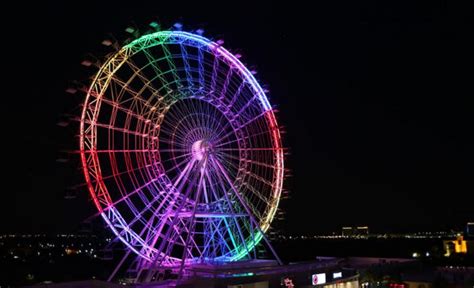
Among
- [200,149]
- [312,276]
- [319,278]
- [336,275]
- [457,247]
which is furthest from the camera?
[457,247]

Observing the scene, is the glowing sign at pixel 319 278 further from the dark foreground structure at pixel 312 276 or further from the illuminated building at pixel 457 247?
the illuminated building at pixel 457 247

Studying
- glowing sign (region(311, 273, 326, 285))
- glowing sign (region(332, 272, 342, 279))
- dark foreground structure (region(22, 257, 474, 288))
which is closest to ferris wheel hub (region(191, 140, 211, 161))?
dark foreground structure (region(22, 257, 474, 288))

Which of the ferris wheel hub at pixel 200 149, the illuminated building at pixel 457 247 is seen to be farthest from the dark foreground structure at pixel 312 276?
the illuminated building at pixel 457 247

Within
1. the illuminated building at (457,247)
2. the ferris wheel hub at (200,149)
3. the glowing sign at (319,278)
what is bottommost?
the glowing sign at (319,278)

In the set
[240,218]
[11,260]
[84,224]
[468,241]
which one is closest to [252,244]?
[240,218]

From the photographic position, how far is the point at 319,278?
3475 centimetres

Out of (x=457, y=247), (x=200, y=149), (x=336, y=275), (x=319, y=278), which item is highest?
(x=200, y=149)

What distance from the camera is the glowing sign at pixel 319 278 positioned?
34312 millimetres

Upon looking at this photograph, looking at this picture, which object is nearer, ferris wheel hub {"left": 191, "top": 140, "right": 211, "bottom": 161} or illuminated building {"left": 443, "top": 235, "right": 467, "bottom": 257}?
ferris wheel hub {"left": 191, "top": 140, "right": 211, "bottom": 161}

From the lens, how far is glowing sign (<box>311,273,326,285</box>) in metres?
34.3

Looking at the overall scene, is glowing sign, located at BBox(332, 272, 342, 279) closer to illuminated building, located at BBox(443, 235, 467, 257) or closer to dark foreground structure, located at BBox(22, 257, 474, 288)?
dark foreground structure, located at BBox(22, 257, 474, 288)

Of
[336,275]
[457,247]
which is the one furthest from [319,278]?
[457,247]

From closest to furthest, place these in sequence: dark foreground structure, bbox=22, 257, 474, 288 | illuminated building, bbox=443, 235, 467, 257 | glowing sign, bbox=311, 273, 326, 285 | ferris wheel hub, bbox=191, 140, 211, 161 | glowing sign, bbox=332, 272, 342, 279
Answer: dark foreground structure, bbox=22, 257, 474, 288 < ferris wheel hub, bbox=191, 140, 211, 161 < glowing sign, bbox=311, 273, 326, 285 < glowing sign, bbox=332, 272, 342, 279 < illuminated building, bbox=443, 235, 467, 257

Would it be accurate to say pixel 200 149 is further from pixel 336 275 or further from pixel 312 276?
pixel 336 275
